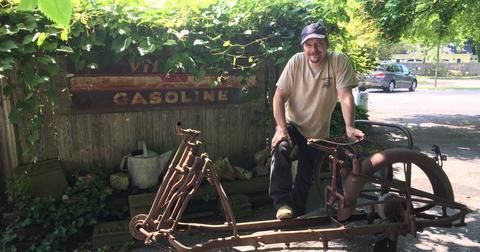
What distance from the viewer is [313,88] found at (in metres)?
3.81

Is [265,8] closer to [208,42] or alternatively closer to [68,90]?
[208,42]

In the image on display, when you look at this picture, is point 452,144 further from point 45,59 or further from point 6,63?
point 6,63

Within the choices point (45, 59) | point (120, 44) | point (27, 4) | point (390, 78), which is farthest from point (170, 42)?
point (390, 78)

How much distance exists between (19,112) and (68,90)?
0.60 meters

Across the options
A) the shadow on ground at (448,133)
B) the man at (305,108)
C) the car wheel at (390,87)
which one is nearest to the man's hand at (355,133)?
the man at (305,108)

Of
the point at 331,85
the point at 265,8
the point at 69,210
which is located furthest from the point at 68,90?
the point at 331,85

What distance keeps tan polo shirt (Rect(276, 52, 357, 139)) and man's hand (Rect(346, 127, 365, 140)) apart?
1.17 ft

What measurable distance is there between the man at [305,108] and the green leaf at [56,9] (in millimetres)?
2538

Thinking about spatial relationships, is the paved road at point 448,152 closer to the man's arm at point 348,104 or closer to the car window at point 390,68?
the man's arm at point 348,104

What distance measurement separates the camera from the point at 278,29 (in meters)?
5.26

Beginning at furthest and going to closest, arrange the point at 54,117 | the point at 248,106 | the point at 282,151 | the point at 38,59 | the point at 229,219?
1. the point at 248,106
2. the point at 54,117
3. the point at 38,59
4. the point at 282,151
5. the point at 229,219

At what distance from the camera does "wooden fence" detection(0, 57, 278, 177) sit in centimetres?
486

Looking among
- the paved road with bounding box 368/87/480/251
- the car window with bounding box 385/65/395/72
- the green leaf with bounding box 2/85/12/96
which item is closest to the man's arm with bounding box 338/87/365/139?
the paved road with bounding box 368/87/480/251

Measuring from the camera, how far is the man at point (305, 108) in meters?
3.65
